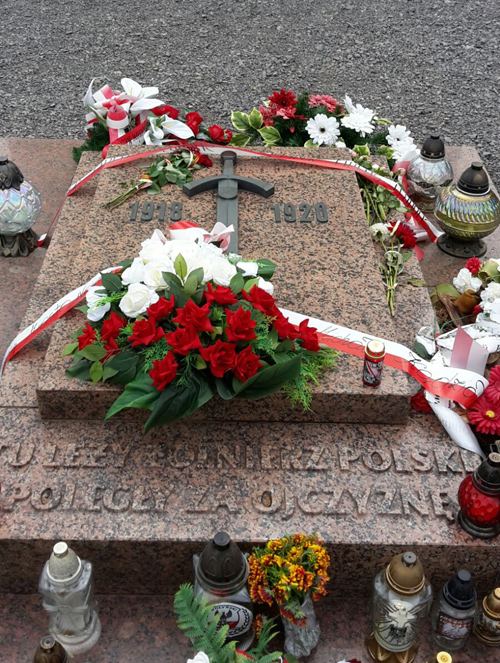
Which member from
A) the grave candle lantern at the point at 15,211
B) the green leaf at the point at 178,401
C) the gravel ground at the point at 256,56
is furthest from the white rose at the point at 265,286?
the gravel ground at the point at 256,56

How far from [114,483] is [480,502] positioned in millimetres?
1357

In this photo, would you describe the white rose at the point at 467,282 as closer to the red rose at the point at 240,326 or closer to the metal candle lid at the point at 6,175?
the red rose at the point at 240,326

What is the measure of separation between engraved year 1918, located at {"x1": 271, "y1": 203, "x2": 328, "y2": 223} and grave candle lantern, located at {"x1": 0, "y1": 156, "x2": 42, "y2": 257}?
139cm

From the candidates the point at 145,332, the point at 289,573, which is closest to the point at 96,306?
the point at 145,332

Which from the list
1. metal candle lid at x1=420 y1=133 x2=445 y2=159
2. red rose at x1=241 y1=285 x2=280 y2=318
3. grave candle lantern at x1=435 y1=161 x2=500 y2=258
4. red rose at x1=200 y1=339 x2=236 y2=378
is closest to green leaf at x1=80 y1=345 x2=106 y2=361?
red rose at x1=200 y1=339 x2=236 y2=378

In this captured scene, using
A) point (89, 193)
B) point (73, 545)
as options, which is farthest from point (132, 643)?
point (89, 193)

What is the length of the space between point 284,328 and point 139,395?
62 centimetres

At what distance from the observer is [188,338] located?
2.70 metres

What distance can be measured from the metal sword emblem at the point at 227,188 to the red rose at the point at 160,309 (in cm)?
109

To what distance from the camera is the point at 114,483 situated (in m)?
2.87

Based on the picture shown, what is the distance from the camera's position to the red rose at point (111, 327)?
9.47 feet

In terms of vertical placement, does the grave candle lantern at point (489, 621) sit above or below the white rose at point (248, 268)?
below

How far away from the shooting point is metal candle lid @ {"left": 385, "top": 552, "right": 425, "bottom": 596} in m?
2.46

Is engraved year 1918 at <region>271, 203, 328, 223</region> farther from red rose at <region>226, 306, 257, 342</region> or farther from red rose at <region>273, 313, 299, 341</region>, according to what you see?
red rose at <region>226, 306, 257, 342</region>
